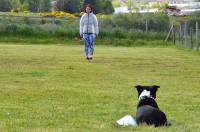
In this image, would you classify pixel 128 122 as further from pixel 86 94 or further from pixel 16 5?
pixel 16 5

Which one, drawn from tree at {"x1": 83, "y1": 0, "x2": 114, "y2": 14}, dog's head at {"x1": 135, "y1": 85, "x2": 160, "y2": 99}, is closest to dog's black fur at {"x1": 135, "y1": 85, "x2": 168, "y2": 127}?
dog's head at {"x1": 135, "y1": 85, "x2": 160, "y2": 99}

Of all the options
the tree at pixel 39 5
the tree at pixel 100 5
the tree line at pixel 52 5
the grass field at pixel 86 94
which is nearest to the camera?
the grass field at pixel 86 94

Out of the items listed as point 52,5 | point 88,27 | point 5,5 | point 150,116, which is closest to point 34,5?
point 52,5

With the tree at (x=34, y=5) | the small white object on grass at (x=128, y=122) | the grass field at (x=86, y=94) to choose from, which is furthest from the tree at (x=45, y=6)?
the small white object on grass at (x=128, y=122)

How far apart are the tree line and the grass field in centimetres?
6364

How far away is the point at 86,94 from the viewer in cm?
1227

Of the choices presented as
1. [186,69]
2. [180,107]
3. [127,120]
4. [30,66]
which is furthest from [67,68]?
[127,120]

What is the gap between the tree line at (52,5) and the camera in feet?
276

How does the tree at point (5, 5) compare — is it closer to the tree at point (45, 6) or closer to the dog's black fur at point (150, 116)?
the tree at point (45, 6)

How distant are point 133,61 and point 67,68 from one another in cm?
450

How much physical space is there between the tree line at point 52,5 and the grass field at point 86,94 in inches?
2505

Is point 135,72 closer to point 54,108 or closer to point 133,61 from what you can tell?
point 133,61

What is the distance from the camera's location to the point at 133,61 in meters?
22.5

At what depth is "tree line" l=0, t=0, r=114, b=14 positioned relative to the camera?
276 feet
